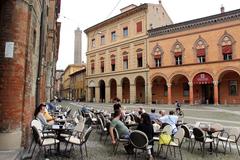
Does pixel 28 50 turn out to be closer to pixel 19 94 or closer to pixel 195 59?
pixel 19 94

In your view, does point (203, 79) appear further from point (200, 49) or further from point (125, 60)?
point (125, 60)

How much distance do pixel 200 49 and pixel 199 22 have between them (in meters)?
3.15

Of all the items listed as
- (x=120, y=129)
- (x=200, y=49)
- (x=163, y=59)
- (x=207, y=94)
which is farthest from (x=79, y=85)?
(x=120, y=129)

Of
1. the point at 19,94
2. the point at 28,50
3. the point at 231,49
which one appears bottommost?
the point at 19,94

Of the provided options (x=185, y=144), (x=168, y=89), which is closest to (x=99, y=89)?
(x=168, y=89)

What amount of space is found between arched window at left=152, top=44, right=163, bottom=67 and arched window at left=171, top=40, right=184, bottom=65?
6.49 ft

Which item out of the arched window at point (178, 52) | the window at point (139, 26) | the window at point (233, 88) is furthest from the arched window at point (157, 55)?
the window at point (233, 88)

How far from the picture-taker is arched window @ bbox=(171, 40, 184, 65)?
3014 cm

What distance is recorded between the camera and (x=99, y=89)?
138 feet

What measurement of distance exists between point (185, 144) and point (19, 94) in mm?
5720

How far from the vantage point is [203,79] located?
2798cm

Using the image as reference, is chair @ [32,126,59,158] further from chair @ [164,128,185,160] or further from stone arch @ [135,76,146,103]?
stone arch @ [135,76,146,103]

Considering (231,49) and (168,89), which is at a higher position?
Answer: (231,49)

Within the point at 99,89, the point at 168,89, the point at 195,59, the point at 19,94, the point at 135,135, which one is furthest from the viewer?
the point at 99,89
